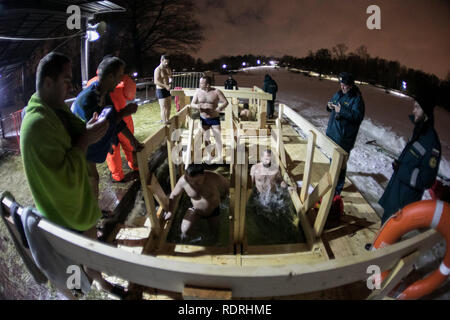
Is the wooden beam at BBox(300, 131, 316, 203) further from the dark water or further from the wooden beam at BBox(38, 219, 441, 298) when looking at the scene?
the wooden beam at BBox(38, 219, 441, 298)

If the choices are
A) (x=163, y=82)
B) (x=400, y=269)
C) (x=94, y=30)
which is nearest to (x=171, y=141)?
(x=400, y=269)

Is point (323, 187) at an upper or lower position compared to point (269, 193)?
upper

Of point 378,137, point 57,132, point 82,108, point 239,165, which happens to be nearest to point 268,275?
point 239,165

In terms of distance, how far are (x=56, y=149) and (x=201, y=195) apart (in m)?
1.89

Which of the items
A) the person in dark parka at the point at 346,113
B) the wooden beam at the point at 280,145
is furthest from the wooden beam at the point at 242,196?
the wooden beam at the point at 280,145

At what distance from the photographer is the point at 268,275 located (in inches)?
43.5

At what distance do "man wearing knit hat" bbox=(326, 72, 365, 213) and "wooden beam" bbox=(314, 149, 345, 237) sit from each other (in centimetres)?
93

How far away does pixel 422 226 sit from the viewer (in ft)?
5.97

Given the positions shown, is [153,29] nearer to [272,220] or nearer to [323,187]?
[272,220]

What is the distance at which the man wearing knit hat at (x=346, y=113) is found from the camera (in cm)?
332

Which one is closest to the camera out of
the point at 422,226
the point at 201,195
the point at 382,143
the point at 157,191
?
the point at 422,226

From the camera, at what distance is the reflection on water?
11.4ft

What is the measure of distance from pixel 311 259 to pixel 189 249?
4.53ft
